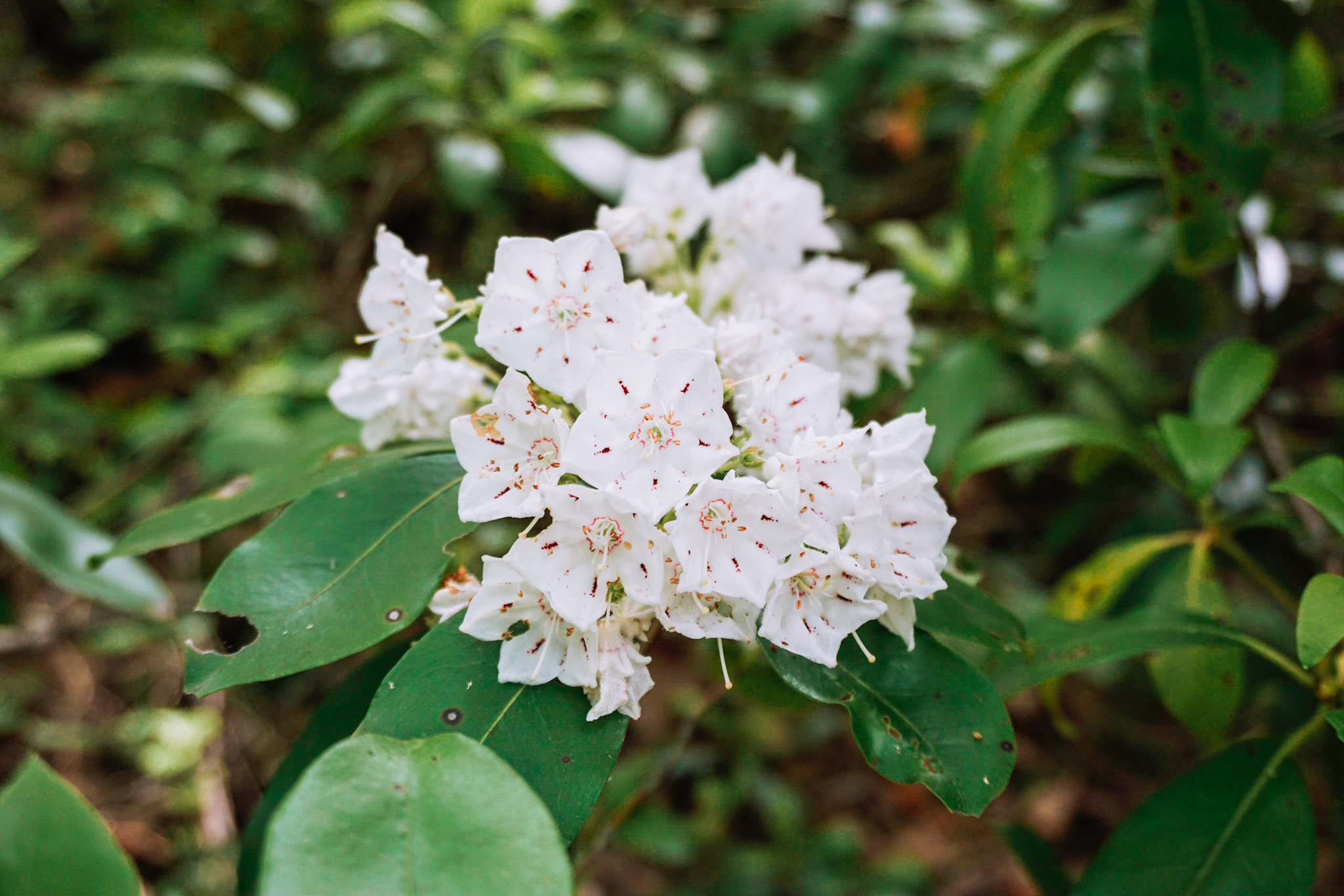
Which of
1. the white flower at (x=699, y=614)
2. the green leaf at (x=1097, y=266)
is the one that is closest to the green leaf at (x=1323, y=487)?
the green leaf at (x=1097, y=266)

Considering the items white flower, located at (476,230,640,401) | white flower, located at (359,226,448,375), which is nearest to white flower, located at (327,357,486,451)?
white flower, located at (359,226,448,375)

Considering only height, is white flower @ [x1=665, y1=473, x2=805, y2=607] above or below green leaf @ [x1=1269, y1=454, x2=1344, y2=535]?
above

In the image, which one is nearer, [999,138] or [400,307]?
[400,307]

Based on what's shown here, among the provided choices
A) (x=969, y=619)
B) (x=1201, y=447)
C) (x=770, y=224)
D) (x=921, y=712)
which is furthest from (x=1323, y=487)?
(x=770, y=224)

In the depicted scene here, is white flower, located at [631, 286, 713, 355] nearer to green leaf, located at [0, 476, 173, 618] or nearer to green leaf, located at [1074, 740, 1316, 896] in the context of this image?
green leaf, located at [1074, 740, 1316, 896]

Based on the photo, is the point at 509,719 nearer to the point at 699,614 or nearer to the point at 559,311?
the point at 699,614

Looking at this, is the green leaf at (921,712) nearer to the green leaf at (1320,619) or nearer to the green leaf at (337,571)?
the green leaf at (1320,619)

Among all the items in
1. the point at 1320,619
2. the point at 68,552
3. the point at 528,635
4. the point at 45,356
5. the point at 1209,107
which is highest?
the point at 1209,107
